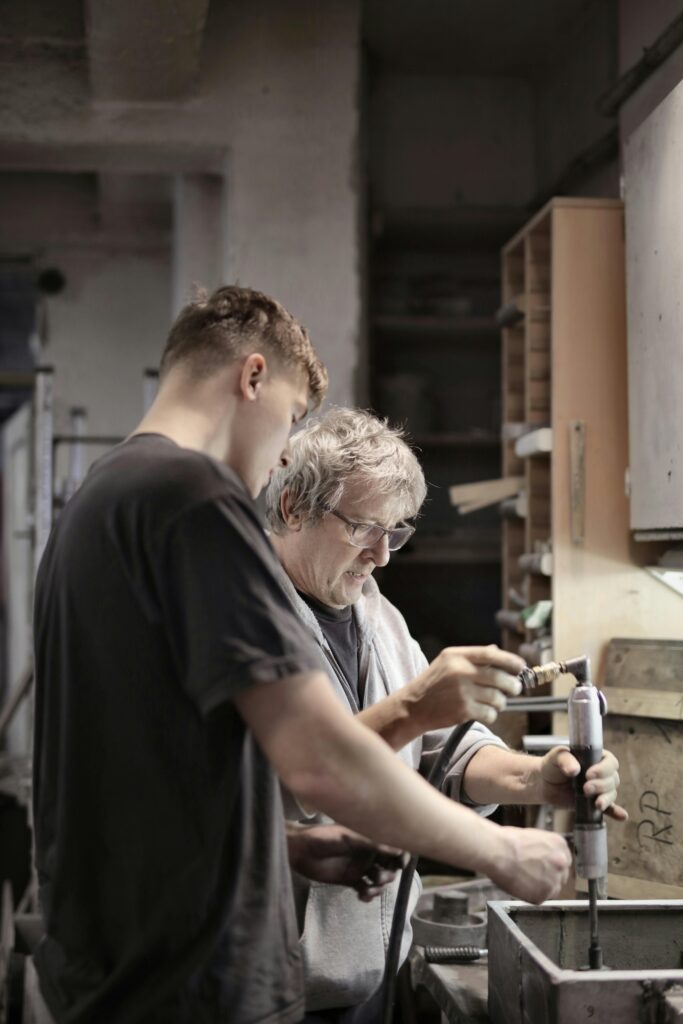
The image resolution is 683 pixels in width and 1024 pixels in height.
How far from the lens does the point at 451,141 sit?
4.54 meters

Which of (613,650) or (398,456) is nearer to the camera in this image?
(398,456)

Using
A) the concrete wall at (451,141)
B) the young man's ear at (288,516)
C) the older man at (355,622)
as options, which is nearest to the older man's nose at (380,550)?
the older man at (355,622)

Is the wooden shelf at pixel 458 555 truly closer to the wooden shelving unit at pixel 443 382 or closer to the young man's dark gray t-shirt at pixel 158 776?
the wooden shelving unit at pixel 443 382

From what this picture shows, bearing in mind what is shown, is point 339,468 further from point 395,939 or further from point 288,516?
point 395,939

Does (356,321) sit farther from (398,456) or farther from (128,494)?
(128,494)

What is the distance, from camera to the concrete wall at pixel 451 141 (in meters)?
4.51

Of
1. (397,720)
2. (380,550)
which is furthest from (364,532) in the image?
(397,720)

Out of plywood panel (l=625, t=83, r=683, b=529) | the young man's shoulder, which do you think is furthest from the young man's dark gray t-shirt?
plywood panel (l=625, t=83, r=683, b=529)

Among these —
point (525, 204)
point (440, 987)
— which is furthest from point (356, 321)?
point (440, 987)

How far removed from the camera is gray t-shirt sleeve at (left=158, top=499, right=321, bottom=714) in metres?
1.06

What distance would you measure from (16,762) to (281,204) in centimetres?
364

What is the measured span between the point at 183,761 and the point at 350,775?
0.58 feet

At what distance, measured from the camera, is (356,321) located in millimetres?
3520

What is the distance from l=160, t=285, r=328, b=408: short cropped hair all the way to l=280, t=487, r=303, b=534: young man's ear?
55cm
